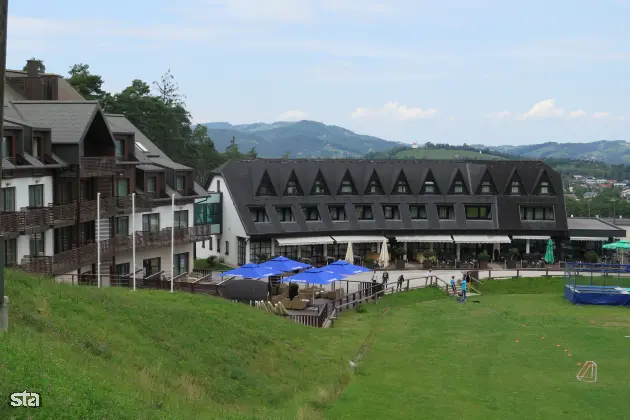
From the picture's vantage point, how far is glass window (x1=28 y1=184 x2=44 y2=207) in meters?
37.4

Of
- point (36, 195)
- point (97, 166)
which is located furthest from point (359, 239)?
point (36, 195)

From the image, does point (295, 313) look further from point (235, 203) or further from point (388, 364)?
point (235, 203)

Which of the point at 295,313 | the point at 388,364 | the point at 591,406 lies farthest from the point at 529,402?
the point at 295,313

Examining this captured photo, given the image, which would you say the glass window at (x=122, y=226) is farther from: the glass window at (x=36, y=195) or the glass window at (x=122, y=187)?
the glass window at (x=36, y=195)

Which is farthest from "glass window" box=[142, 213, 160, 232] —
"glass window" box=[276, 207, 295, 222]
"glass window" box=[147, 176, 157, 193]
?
"glass window" box=[276, 207, 295, 222]

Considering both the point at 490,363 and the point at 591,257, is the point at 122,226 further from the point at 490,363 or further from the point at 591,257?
the point at 591,257

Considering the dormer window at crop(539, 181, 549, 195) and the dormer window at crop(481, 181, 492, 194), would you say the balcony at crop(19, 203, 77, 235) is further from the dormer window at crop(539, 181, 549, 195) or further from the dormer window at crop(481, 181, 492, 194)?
the dormer window at crop(539, 181, 549, 195)

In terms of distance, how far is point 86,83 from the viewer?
238 feet

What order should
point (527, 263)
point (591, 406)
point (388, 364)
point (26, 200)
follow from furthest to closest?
1. point (527, 263)
2. point (26, 200)
3. point (388, 364)
4. point (591, 406)

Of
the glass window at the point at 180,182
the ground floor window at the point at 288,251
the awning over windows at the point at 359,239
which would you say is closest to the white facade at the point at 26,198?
the glass window at the point at 180,182

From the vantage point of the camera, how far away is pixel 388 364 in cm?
2858

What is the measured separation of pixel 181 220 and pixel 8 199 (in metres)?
19.2

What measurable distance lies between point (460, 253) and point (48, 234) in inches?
1505

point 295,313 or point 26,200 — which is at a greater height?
point 26,200
